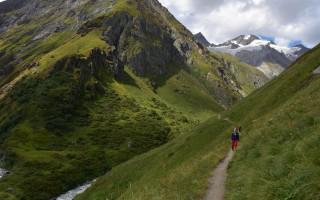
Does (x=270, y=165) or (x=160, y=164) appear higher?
(x=270, y=165)

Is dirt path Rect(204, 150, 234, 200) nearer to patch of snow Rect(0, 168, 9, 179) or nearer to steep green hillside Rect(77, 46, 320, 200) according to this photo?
steep green hillside Rect(77, 46, 320, 200)

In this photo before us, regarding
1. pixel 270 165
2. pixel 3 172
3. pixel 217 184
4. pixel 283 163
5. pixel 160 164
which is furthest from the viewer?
pixel 3 172

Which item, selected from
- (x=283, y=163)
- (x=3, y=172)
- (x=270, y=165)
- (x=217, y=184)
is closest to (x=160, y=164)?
(x=217, y=184)

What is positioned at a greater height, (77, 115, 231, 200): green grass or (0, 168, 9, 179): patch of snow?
(77, 115, 231, 200): green grass

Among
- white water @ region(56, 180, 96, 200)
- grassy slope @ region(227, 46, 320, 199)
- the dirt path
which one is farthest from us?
white water @ region(56, 180, 96, 200)

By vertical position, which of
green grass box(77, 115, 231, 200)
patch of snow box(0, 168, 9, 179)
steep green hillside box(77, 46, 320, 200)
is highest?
steep green hillside box(77, 46, 320, 200)

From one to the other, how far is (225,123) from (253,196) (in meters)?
67.7

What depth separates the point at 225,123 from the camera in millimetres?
84500

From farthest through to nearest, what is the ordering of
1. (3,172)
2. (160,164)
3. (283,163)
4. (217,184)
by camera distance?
1. (3,172)
2. (160,164)
3. (217,184)
4. (283,163)

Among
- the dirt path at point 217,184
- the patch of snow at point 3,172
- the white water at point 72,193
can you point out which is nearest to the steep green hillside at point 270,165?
the dirt path at point 217,184

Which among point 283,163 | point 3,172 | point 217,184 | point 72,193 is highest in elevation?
point 283,163

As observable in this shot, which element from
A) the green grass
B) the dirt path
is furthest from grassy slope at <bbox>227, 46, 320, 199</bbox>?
the green grass

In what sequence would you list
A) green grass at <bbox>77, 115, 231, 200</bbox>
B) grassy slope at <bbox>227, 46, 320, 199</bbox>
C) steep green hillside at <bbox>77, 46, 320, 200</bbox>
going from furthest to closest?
green grass at <bbox>77, 115, 231, 200</bbox> → steep green hillside at <bbox>77, 46, 320, 200</bbox> → grassy slope at <bbox>227, 46, 320, 199</bbox>

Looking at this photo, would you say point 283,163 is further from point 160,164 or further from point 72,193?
point 72,193
